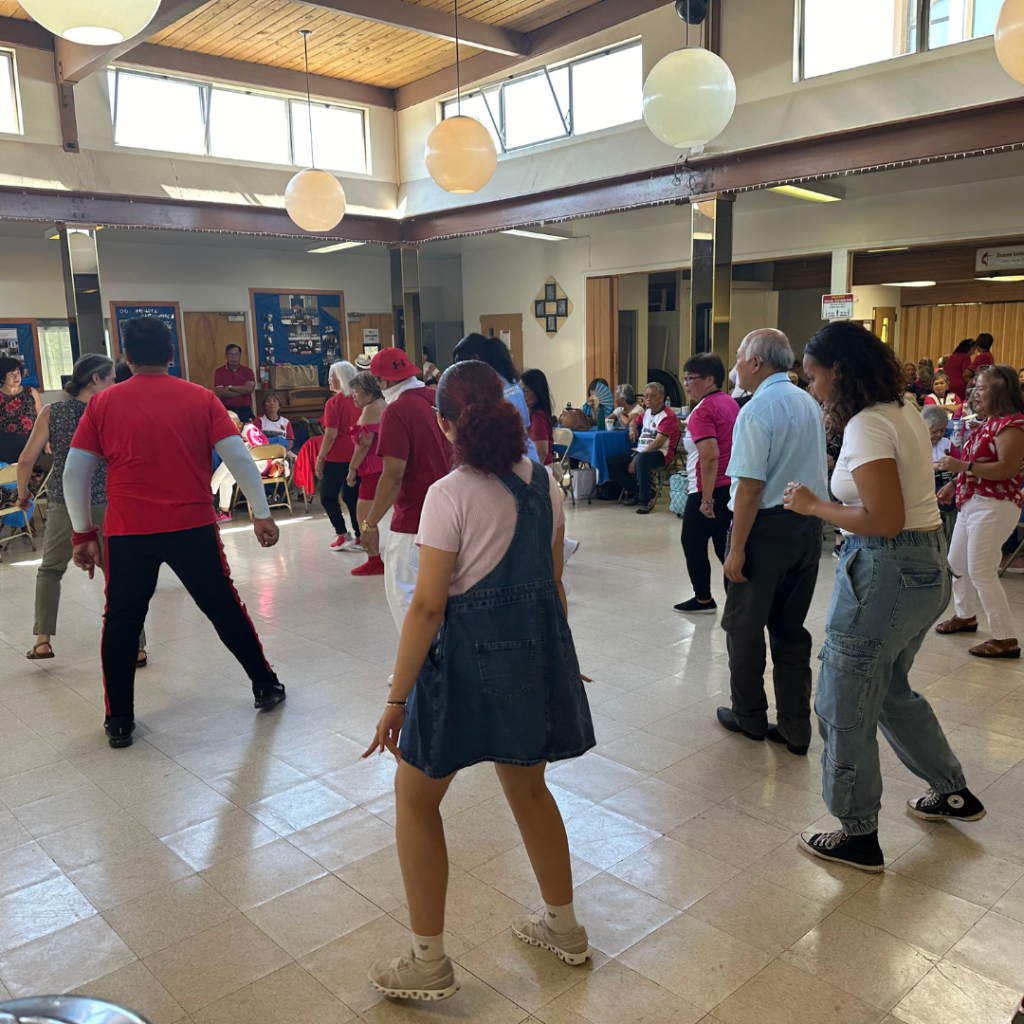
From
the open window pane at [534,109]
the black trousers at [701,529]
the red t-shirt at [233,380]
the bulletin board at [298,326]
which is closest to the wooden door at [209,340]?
the bulletin board at [298,326]

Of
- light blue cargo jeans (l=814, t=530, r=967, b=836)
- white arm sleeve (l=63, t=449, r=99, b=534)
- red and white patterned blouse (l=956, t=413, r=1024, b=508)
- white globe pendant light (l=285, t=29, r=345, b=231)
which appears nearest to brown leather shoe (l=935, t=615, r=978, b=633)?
red and white patterned blouse (l=956, t=413, r=1024, b=508)

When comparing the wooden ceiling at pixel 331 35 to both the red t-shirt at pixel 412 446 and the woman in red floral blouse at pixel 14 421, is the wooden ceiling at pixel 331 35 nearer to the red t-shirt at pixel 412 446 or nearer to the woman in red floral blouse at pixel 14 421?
the woman in red floral blouse at pixel 14 421

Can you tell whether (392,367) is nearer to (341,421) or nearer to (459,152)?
(459,152)

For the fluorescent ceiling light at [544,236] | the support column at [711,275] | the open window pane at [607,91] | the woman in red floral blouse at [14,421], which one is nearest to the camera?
the woman in red floral blouse at [14,421]

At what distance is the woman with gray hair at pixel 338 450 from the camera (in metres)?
6.77

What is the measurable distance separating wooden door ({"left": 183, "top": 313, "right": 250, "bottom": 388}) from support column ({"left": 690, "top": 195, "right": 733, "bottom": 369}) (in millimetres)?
7181

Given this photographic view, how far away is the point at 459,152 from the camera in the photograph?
593cm

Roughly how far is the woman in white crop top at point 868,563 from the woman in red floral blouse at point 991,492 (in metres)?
2.19

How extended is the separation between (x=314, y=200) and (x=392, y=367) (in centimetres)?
421

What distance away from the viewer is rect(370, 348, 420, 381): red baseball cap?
3879 mm

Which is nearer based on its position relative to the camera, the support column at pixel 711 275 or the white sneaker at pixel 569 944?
the white sneaker at pixel 569 944

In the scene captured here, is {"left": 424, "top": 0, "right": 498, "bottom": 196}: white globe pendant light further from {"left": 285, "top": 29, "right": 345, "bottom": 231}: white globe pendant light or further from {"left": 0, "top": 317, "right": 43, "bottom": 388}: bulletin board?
{"left": 0, "top": 317, "right": 43, "bottom": 388}: bulletin board

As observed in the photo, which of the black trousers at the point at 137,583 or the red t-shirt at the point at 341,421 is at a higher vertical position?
the red t-shirt at the point at 341,421

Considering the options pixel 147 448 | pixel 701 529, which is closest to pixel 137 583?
pixel 147 448
